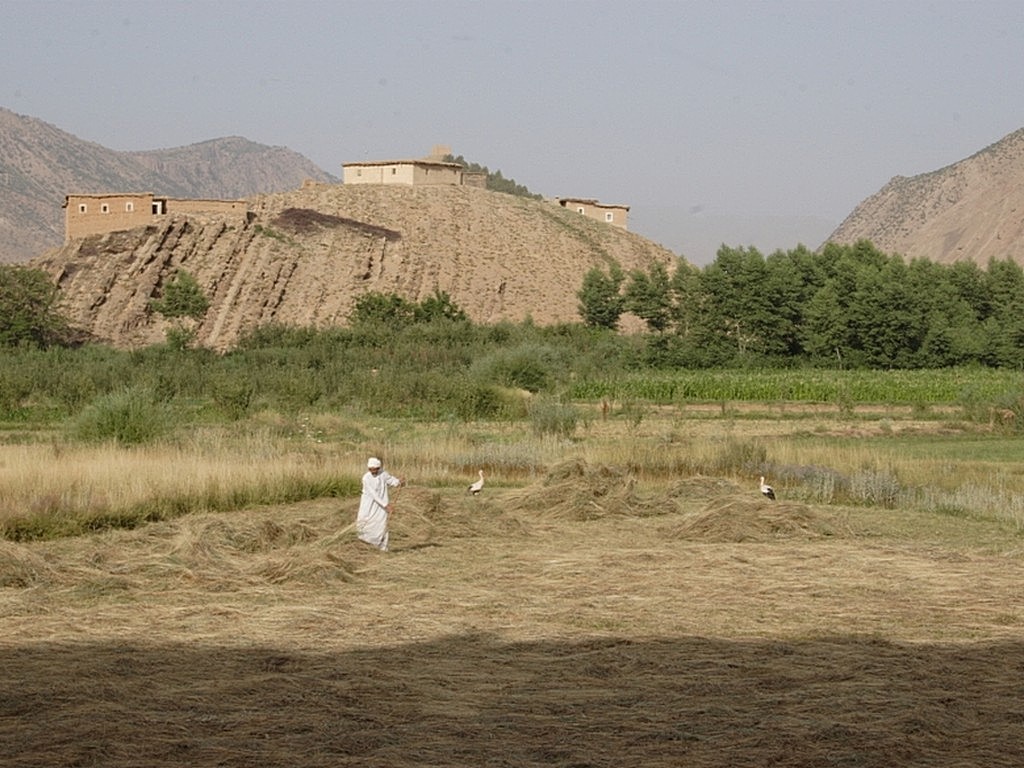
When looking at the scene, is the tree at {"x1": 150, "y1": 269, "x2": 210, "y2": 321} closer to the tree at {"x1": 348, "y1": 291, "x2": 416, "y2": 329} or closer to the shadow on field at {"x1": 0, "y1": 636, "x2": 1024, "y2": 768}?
the tree at {"x1": 348, "y1": 291, "x2": 416, "y2": 329}

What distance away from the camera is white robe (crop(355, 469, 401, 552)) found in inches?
636

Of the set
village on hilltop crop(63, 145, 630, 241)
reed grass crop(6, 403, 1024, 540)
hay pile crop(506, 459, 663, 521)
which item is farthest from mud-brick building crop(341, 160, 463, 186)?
hay pile crop(506, 459, 663, 521)

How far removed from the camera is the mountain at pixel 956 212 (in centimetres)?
12256

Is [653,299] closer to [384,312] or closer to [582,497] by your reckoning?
[384,312]

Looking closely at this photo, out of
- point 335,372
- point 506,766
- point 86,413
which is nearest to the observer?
point 506,766

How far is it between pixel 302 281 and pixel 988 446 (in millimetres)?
55679

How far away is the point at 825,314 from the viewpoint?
65938 mm

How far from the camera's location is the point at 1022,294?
73188 millimetres

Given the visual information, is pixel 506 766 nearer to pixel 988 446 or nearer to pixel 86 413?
pixel 86 413

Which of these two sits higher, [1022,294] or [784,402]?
[1022,294]

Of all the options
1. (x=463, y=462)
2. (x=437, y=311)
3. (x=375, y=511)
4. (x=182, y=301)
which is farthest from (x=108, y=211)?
(x=375, y=511)

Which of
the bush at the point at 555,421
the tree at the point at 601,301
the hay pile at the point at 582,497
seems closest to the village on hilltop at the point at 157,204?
the tree at the point at 601,301

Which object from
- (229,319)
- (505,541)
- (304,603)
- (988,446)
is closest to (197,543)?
(304,603)

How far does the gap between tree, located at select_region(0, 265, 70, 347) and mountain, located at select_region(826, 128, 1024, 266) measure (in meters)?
76.1
